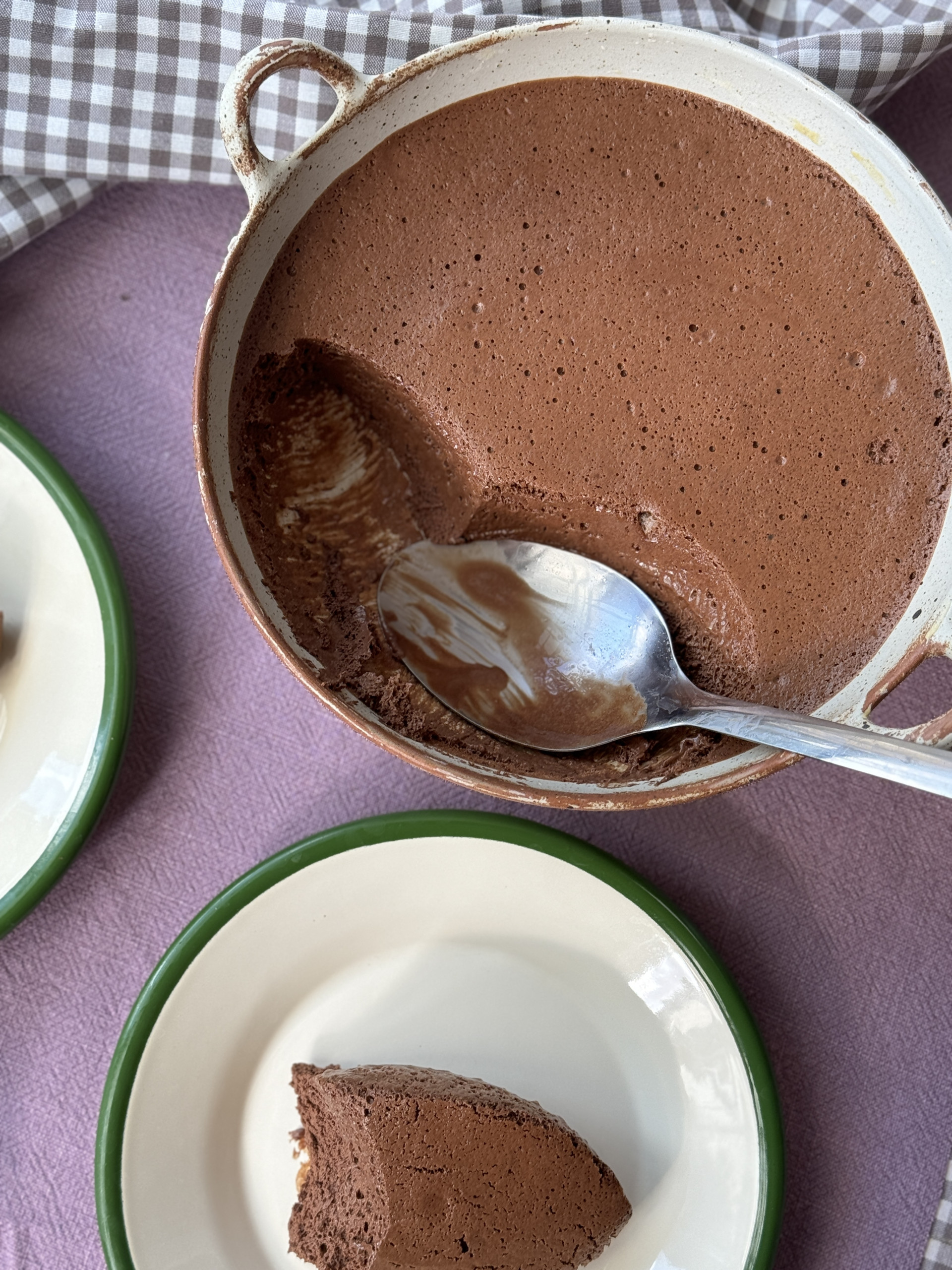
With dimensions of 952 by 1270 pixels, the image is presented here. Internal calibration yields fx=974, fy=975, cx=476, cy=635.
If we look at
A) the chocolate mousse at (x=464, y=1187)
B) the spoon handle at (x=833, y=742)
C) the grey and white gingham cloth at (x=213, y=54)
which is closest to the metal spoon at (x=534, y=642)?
the spoon handle at (x=833, y=742)

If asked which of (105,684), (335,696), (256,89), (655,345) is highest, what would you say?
(256,89)

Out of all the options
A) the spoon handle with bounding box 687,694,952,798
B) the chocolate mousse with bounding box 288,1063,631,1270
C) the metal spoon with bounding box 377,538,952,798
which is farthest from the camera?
the chocolate mousse with bounding box 288,1063,631,1270

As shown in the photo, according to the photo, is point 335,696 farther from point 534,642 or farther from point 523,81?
point 523,81

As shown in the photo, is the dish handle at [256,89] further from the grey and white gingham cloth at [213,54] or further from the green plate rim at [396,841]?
the green plate rim at [396,841]

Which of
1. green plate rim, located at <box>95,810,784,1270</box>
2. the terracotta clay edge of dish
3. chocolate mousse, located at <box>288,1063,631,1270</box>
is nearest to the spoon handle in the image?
the terracotta clay edge of dish

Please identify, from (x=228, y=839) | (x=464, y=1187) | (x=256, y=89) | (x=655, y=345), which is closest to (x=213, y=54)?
(x=256, y=89)

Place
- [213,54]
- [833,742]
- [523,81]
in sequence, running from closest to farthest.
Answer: [833,742]
[523,81]
[213,54]

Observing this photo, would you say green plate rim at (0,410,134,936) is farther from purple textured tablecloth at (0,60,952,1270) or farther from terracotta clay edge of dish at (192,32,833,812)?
terracotta clay edge of dish at (192,32,833,812)
